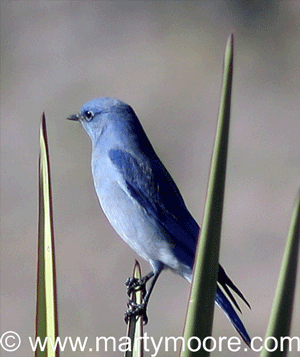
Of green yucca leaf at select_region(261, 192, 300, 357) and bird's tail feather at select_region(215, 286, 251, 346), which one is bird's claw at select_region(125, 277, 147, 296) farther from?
green yucca leaf at select_region(261, 192, 300, 357)

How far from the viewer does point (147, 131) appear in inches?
195

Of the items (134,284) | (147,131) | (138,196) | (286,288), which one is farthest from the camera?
(147,131)

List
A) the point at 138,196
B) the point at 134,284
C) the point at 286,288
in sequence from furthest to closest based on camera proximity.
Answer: the point at 138,196, the point at 134,284, the point at 286,288

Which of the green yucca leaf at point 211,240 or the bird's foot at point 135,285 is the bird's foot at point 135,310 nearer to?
the bird's foot at point 135,285

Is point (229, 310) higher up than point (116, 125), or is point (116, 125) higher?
point (116, 125)

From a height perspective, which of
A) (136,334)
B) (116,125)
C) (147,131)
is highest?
(147,131)

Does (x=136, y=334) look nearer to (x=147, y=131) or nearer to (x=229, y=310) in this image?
(x=229, y=310)

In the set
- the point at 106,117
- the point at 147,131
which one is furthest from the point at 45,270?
the point at 147,131

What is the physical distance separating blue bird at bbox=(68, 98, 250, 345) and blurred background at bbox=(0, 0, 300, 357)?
212 cm

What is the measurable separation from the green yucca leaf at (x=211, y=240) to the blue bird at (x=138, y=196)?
0.59m

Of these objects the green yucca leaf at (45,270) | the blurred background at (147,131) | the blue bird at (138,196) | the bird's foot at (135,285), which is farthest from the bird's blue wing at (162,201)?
the blurred background at (147,131)

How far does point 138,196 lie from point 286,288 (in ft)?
2.32

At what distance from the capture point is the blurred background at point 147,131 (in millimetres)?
3967

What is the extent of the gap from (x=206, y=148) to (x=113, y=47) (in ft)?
4.12
